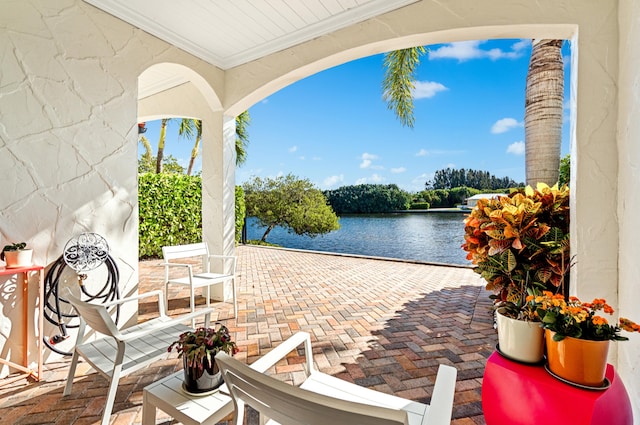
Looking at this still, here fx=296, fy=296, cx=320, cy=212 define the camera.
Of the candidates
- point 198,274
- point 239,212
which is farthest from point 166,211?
point 198,274

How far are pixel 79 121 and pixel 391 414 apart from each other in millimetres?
2913

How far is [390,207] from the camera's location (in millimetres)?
12484

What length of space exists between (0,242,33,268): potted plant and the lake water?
735 cm

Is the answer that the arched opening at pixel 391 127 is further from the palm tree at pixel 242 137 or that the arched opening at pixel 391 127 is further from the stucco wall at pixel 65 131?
the stucco wall at pixel 65 131

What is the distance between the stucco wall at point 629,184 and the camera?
1.53 m

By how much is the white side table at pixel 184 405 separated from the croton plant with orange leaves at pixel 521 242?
5.67ft

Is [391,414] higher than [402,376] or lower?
higher

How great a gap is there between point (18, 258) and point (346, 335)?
8.04ft

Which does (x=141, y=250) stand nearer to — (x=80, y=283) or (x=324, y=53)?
(x=80, y=283)

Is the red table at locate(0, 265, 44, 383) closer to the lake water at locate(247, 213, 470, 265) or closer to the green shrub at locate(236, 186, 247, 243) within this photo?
the green shrub at locate(236, 186, 247, 243)

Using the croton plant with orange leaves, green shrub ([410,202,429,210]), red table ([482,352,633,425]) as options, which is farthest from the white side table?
green shrub ([410,202,429,210])

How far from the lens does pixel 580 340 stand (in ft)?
3.69

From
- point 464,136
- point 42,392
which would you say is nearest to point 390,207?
point 464,136

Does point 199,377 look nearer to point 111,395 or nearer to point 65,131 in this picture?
point 111,395
